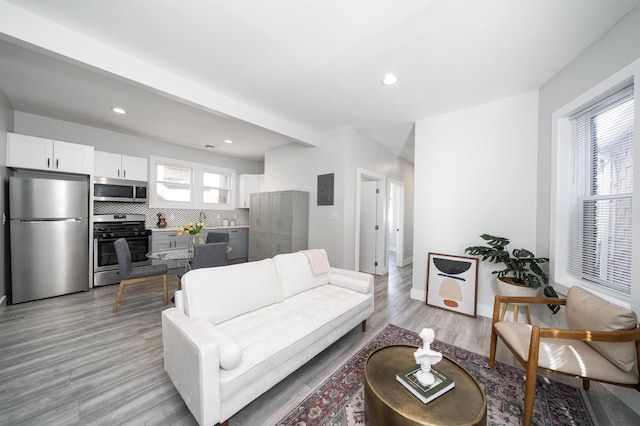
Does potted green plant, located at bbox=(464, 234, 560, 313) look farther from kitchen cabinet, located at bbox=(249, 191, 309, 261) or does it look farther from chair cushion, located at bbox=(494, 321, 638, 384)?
kitchen cabinet, located at bbox=(249, 191, 309, 261)

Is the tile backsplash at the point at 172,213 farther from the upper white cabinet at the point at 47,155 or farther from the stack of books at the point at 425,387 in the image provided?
the stack of books at the point at 425,387

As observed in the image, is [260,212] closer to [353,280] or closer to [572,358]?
[353,280]

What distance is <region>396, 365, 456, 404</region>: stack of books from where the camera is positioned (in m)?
1.17

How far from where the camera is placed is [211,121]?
3.76 meters

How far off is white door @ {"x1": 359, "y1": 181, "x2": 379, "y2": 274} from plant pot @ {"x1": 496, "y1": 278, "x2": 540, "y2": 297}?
98.1 inches

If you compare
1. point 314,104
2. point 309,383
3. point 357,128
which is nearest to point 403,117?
point 357,128

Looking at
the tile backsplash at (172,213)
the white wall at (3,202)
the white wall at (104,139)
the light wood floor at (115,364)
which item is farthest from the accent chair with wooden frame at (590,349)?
the white wall at (104,139)

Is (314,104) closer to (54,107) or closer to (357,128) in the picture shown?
(357,128)

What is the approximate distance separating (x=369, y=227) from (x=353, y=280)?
252cm

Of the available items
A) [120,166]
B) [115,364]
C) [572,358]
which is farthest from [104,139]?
[572,358]

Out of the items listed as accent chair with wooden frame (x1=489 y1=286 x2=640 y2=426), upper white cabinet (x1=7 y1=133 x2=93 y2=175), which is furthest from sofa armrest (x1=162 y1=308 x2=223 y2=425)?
upper white cabinet (x1=7 y1=133 x2=93 y2=175)

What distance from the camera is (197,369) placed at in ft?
3.99

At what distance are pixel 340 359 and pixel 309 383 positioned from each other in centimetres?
40

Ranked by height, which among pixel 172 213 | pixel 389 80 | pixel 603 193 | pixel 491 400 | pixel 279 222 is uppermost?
pixel 389 80
